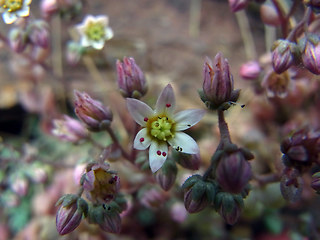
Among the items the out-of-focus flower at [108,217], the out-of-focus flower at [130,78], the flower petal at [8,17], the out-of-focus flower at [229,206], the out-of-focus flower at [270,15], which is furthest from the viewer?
the out-of-focus flower at [270,15]

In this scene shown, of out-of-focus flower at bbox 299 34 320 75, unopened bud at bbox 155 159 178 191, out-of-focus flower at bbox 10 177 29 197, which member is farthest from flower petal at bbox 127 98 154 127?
out-of-focus flower at bbox 10 177 29 197

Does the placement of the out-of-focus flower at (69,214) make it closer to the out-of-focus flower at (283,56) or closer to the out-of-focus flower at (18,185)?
the out-of-focus flower at (18,185)

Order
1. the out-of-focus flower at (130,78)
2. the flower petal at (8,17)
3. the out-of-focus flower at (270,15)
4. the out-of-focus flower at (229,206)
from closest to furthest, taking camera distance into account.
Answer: the out-of-focus flower at (229,206) < the out-of-focus flower at (130,78) < the flower petal at (8,17) < the out-of-focus flower at (270,15)

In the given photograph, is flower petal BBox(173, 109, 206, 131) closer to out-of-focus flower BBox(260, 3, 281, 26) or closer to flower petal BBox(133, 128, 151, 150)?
flower petal BBox(133, 128, 151, 150)

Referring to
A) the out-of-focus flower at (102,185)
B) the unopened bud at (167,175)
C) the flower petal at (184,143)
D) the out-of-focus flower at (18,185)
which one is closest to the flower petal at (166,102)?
the flower petal at (184,143)

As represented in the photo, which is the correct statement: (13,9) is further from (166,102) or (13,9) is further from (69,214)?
(69,214)

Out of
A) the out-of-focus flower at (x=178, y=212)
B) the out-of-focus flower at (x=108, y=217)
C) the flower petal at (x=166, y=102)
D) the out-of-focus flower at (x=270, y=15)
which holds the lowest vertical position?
the out-of-focus flower at (x=178, y=212)

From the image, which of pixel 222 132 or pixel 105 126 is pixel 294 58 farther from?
pixel 105 126
